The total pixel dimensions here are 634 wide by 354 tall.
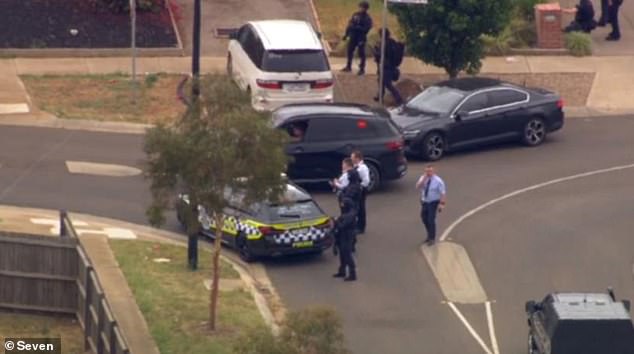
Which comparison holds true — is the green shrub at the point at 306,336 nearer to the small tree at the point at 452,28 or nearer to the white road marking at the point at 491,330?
the white road marking at the point at 491,330

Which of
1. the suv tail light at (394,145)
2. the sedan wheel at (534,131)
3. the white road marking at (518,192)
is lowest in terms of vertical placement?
the white road marking at (518,192)

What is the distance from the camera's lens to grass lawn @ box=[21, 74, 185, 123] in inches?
1374

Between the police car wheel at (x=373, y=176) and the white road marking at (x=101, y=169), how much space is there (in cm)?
428

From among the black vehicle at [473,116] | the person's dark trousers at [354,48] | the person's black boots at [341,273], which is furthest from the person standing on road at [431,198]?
the person's dark trousers at [354,48]

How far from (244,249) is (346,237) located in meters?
1.78

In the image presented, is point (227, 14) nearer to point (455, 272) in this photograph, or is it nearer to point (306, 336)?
point (455, 272)

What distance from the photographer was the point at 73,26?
133ft

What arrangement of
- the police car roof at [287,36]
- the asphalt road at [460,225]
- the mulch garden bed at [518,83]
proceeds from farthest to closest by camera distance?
the mulch garden bed at [518,83], the police car roof at [287,36], the asphalt road at [460,225]

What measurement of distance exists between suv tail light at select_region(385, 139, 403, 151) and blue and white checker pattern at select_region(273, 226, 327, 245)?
4290mm

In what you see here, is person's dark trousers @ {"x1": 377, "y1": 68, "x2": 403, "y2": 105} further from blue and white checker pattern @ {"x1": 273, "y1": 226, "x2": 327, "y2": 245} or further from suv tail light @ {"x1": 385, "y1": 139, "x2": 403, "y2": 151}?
blue and white checker pattern @ {"x1": 273, "y1": 226, "x2": 327, "y2": 245}

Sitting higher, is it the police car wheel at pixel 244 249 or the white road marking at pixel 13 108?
Result: the police car wheel at pixel 244 249

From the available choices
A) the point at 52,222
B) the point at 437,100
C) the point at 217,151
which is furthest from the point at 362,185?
the point at 437,100

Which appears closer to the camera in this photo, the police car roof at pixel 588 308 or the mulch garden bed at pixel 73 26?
the police car roof at pixel 588 308

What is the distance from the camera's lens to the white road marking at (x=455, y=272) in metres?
25.0
